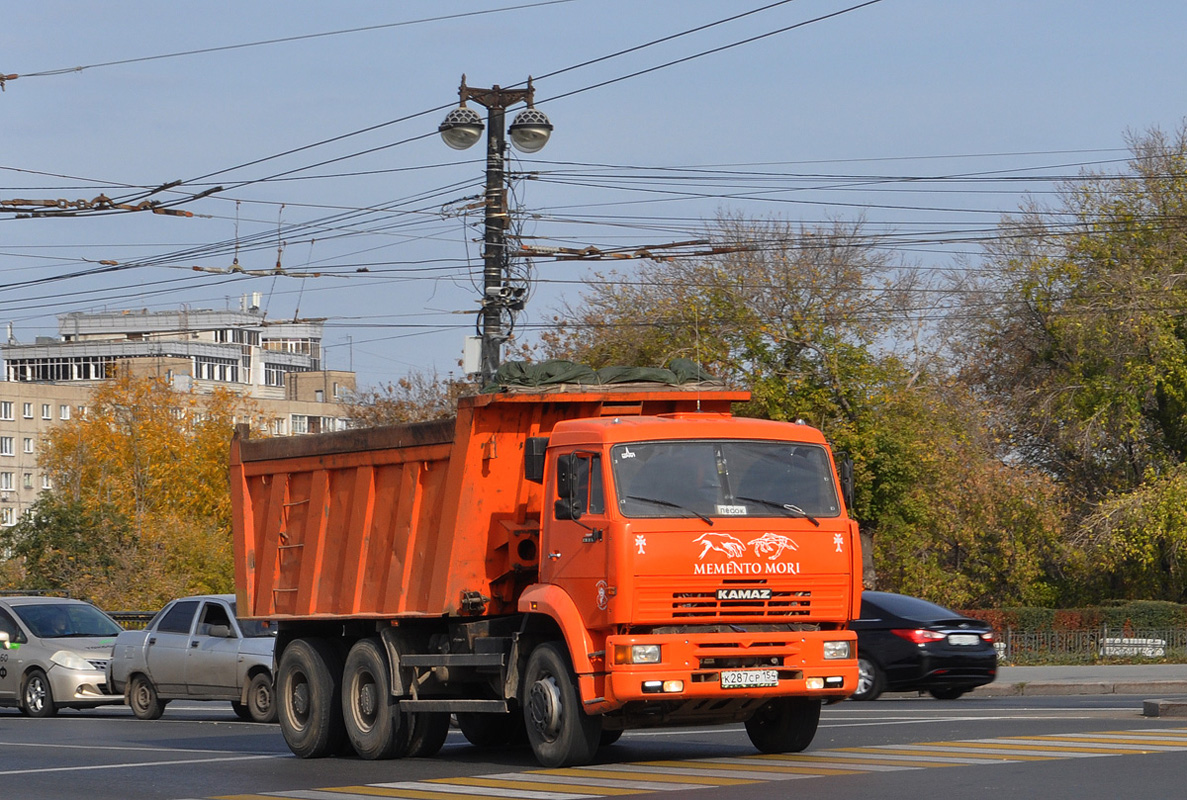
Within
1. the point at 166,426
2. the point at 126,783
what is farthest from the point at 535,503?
the point at 166,426

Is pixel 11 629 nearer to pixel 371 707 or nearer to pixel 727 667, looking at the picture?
pixel 371 707

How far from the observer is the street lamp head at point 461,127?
2173 centimetres

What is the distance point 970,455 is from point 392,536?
33.5 metres

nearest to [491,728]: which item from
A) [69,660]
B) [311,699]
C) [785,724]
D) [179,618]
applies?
[311,699]

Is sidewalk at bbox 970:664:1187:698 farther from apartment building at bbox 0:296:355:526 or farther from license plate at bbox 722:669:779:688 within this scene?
apartment building at bbox 0:296:355:526

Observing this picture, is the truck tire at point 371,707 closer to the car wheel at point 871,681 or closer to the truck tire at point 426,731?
the truck tire at point 426,731

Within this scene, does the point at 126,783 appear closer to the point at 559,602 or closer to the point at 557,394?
the point at 559,602

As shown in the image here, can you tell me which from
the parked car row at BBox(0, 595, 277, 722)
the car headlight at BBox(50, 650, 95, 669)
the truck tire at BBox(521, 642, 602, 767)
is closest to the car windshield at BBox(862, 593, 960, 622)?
the parked car row at BBox(0, 595, 277, 722)

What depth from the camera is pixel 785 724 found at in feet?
44.0

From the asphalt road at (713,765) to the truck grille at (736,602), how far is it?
1.12 m

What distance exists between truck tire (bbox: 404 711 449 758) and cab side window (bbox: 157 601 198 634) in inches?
316

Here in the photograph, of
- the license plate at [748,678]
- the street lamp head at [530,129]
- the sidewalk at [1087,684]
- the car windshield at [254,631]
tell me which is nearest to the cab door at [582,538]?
the license plate at [748,678]

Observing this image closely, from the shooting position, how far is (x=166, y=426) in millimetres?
85562

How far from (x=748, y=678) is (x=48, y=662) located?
1508 cm
